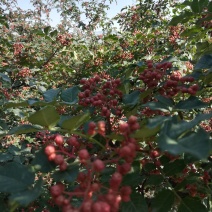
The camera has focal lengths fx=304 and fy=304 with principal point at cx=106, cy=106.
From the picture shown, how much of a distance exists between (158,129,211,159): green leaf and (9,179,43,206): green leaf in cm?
41

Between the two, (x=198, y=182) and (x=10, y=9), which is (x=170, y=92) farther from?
(x=10, y=9)

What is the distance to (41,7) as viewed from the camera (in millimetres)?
11164

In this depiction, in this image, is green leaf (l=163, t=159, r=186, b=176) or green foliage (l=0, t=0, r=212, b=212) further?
green leaf (l=163, t=159, r=186, b=176)

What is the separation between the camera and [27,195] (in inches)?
37.0

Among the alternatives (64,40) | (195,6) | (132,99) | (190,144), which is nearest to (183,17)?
(195,6)

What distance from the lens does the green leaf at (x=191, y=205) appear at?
4.29ft

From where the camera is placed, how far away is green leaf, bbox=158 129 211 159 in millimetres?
813

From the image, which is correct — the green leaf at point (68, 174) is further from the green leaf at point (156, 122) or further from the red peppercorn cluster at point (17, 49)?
the red peppercorn cluster at point (17, 49)

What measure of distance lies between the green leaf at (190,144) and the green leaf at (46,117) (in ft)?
1.46

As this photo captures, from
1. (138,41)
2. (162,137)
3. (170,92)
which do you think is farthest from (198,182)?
(138,41)

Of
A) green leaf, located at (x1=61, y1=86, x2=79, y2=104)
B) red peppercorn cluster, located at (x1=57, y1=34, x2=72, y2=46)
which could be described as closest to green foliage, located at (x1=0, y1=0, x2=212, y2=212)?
green leaf, located at (x1=61, y1=86, x2=79, y2=104)

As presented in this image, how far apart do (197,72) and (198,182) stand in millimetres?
653

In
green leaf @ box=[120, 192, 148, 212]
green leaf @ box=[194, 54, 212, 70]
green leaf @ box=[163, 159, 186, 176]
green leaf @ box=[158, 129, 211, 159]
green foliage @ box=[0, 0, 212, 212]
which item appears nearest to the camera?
green leaf @ box=[158, 129, 211, 159]

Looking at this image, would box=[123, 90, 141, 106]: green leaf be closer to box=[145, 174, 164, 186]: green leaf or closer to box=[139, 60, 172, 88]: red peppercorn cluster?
box=[139, 60, 172, 88]: red peppercorn cluster
